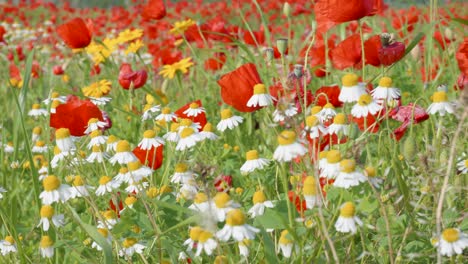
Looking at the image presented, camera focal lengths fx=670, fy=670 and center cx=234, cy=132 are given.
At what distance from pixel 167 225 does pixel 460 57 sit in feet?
3.01

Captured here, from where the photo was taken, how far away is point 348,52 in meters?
1.99

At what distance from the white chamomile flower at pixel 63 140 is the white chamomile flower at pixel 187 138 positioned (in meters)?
0.28

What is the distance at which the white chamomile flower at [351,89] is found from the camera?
144cm

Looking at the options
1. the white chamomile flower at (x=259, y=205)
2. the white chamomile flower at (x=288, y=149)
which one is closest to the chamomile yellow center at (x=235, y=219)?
the white chamomile flower at (x=288, y=149)

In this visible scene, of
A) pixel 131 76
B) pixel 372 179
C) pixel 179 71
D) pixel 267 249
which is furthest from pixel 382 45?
pixel 179 71

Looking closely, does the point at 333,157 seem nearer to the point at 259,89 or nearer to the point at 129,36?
the point at 259,89

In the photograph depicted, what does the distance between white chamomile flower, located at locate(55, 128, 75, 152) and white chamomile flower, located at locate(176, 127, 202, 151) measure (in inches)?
11.2

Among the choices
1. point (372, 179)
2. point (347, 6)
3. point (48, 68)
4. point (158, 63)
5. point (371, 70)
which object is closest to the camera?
point (372, 179)

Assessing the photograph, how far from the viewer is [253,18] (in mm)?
8172

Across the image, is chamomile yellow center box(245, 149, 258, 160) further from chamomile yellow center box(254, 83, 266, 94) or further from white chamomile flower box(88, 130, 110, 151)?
white chamomile flower box(88, 130, 110, 151)

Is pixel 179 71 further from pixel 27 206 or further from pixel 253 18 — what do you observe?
pixel 253 18

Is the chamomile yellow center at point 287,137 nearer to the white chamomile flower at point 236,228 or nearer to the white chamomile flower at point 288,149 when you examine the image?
the white chamomile flower at point 288,149

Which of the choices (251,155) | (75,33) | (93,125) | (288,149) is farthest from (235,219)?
(75,33)

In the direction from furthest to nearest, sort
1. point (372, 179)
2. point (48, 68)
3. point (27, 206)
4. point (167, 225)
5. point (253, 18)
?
point (253, 18) → point (48, 68) → point (27, 206) → point (167, 225) → point (372, 179)
